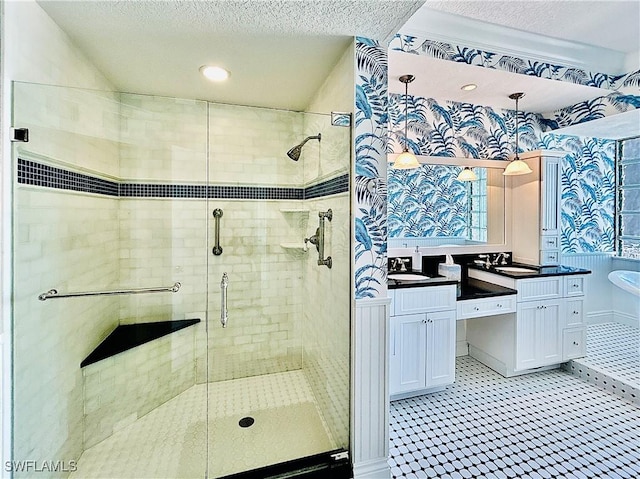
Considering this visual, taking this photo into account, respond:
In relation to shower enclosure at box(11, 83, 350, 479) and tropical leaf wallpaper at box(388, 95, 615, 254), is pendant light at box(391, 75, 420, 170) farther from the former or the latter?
shower enclosure at box(11, 83, 350, 479)

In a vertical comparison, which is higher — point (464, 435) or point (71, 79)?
point (71, 79)

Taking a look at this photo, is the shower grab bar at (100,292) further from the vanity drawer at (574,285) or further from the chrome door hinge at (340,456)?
the vanity drawer at (574,285)

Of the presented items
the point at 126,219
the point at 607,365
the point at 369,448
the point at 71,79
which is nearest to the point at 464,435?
the point at 369,448

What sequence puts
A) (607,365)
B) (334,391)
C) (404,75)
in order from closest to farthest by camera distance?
(334,391)
(404,75)
(607,365)

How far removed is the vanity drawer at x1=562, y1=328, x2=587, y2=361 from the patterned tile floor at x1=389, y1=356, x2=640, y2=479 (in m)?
0.21

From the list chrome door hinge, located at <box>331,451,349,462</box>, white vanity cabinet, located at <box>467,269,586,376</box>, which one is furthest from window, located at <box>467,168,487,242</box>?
chrome door hinge, located at <box>331,451,349,462</box>

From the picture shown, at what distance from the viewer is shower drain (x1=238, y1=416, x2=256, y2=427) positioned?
2.09 metres

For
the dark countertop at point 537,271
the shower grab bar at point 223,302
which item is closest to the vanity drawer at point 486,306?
the dark countertop at point 537,271

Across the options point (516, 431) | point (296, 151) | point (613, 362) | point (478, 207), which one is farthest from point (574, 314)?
point (296, 151)

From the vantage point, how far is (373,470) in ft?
5.74

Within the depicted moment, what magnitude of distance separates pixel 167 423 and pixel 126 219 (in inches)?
55.7

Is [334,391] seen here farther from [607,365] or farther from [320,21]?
[607,365]

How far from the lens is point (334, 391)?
6.66 feet

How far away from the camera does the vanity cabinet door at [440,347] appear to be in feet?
8.03
